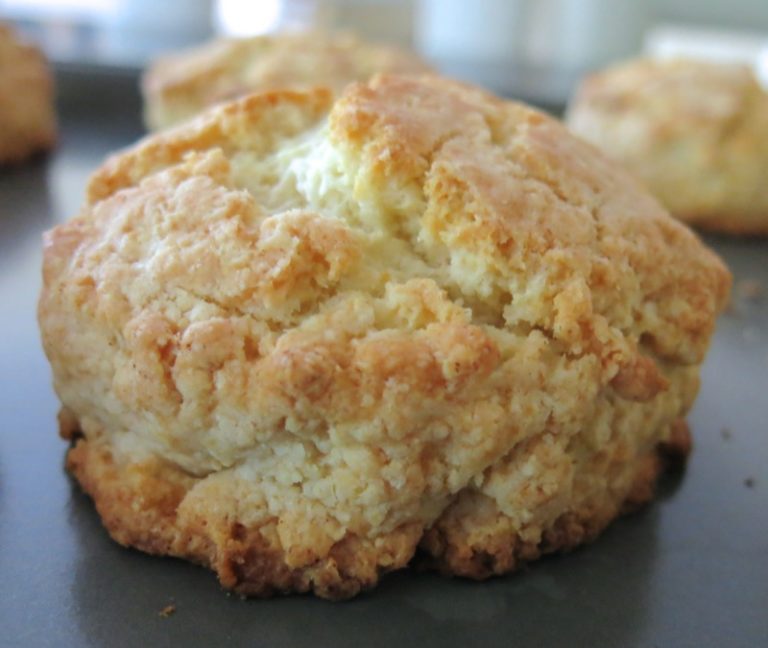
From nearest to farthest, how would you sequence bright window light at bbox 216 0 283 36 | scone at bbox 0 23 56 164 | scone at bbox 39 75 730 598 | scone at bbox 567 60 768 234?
scone at bbox 39 75 730 598
scone at bbox 567 60 768 234
scone at bbox 0 23 56 164
bright window light at bbox 216 0 283 36

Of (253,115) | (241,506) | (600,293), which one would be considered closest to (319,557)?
(241,506)

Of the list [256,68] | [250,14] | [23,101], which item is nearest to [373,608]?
[256,68]

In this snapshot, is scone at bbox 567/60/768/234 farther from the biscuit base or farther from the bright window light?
the bright window light

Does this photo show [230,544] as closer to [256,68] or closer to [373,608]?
[373,608]

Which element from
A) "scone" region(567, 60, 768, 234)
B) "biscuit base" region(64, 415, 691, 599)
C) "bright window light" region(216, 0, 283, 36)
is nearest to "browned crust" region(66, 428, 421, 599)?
"biscuit base" region(64, 415, 691, 599)

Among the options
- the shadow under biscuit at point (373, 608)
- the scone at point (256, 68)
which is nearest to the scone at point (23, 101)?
the scone at point (256, 68)
